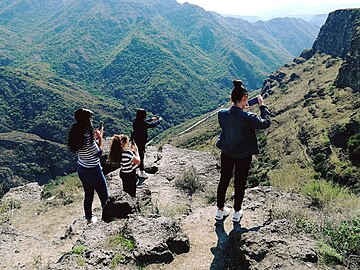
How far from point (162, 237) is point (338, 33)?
13396 cm

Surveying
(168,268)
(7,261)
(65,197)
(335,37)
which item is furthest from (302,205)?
(335,37)

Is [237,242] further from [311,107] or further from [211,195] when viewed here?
[311,107]

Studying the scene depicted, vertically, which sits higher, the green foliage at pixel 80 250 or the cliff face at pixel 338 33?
the cliff face at pixel 338 33

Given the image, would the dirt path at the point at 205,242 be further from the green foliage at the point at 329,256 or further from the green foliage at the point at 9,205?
the green foliage at the point at 9,205

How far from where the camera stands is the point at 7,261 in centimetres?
613

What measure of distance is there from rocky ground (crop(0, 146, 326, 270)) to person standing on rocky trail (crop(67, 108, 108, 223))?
0.49 meters

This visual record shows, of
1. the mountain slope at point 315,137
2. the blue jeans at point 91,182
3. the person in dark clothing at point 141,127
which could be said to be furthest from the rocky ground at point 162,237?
the mountain slope at point 315,137

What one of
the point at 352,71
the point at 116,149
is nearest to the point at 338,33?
the point at 352,71

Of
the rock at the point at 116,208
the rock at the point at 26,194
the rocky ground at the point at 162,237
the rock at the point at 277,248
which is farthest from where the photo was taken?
the rock at the point at 26,194

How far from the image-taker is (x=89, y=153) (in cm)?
632

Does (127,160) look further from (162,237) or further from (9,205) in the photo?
(9,205)

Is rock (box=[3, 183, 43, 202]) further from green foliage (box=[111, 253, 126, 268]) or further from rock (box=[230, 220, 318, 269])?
rock (box=[230, 220, 318, 269])

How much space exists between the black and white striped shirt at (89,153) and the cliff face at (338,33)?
115 m

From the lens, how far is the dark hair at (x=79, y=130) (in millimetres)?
6079
